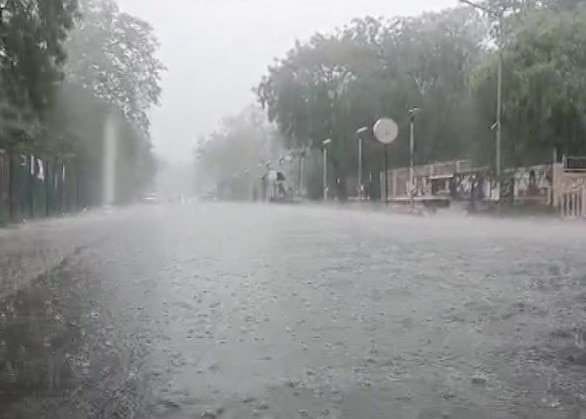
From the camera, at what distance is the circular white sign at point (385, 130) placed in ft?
190

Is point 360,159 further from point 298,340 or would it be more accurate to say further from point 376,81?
point 298,340

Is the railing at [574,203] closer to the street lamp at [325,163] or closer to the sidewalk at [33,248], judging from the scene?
the sidewalk at [33,248]

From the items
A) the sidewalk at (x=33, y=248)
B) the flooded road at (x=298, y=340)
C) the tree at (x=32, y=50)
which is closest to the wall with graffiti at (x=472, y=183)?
the sidewalk at (x=33, y=248)

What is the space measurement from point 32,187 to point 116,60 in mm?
15128

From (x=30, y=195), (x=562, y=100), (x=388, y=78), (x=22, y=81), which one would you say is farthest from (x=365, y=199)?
(x=22, y=81)

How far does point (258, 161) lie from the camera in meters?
129

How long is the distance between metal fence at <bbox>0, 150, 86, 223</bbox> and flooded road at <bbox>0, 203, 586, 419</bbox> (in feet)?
41.2

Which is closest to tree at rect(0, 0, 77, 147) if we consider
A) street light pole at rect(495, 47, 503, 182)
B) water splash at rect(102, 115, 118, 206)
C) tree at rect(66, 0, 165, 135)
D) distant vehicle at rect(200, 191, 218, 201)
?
tree at rect(66, 0, 165, 135)

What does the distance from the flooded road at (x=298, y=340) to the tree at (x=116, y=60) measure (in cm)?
2704

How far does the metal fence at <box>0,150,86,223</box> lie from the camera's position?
2706 cm

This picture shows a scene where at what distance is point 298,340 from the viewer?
7676 mm

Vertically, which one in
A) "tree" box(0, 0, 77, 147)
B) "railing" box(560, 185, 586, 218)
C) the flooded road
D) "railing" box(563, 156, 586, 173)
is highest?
"tree" box(0, 0, 77, 147)

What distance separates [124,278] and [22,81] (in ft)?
30.1

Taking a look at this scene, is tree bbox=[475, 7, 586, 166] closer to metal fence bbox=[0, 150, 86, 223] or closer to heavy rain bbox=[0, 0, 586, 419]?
heavy rain bbox=[0, 0, 586, 419]
